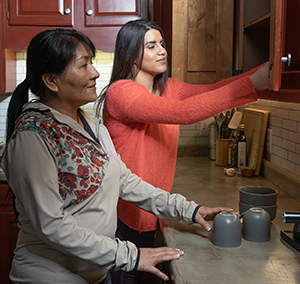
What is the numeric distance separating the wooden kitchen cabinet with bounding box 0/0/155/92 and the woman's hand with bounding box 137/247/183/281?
6.48 feet

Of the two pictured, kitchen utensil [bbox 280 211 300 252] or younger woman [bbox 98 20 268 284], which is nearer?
kitchen utensil [bbox 280 211 300 252]

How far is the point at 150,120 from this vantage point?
155 centimetres

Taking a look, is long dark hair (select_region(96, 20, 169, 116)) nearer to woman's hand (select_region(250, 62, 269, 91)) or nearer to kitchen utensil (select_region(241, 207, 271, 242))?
woman's hand (select_region(250, 62, 269, 91))

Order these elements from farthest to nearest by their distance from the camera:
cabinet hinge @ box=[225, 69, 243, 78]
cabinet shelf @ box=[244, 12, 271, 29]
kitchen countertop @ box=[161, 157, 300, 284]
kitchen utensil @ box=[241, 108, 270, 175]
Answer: kitchen utensil @ box=[241, 108, 270, 175]
cabinet hinge @ box=[225, 69, 243, 78]
cabinet shelf @ box=[244, 12, 271, 29]
kitchen countertop @ box=[161, 157, 300, 284]

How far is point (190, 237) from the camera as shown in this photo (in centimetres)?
137

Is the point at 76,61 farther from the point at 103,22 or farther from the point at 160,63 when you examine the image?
the point at 103,22

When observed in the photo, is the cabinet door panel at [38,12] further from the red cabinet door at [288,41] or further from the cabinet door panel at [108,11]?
the red cabinet door at [288,41]

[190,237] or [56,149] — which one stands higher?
[56,149]

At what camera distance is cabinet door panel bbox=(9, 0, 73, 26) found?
2.77 metres

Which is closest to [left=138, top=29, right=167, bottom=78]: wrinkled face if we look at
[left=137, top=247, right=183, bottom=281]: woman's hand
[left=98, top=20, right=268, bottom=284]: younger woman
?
[left=98, top=20, right=268, bottom=284]: younger woman

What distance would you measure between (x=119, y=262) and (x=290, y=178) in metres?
1.14

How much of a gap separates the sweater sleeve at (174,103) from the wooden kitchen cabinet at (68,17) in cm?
133

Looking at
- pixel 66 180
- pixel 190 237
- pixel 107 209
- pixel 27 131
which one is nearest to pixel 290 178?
pixel 190 237

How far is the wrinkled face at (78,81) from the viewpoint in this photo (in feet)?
3.97
